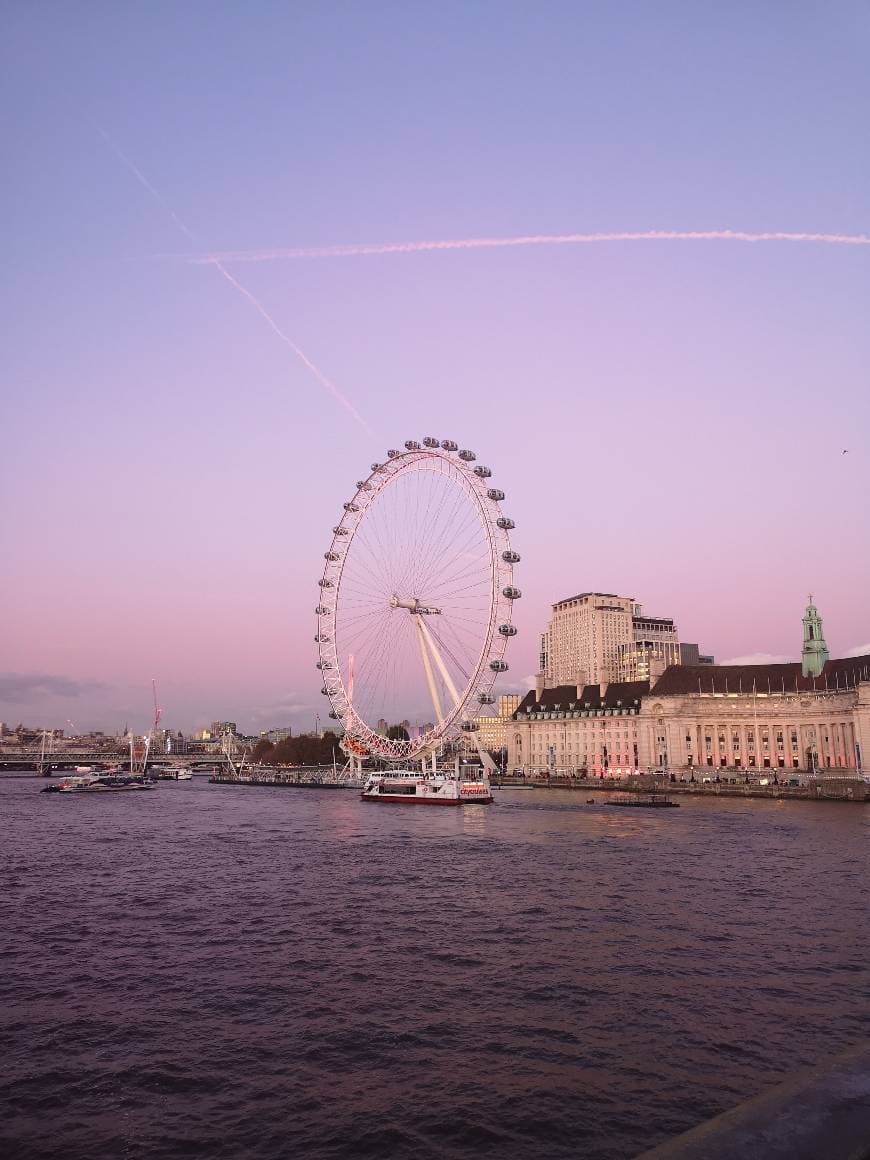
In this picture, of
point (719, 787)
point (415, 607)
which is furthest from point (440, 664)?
point (719, 787)

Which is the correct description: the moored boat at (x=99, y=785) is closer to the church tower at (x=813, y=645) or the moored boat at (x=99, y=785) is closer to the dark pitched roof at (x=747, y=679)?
the dark pitched roof at (x=747, y=679)

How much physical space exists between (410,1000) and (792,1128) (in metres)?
17.8

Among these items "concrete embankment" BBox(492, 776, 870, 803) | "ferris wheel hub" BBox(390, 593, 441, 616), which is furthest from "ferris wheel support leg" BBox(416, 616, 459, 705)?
"concrete embankment" BBox(492, 776, 870, 803)

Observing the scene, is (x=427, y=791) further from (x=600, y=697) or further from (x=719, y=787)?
(x=600, y=697)

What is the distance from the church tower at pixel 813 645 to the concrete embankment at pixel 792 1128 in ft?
547

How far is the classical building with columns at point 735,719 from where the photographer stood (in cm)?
14738

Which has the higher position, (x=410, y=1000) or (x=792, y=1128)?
(x=792, y=1128)

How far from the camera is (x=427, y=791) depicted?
106 metres

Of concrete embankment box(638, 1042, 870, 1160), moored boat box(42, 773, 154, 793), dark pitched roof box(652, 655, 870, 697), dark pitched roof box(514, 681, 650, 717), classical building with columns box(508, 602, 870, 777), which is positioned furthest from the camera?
dark pitched roof box(514, 681, 650, 717)

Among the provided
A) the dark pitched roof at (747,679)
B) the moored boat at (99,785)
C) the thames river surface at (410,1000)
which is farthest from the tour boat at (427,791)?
the dark pitched roof at (747,679)

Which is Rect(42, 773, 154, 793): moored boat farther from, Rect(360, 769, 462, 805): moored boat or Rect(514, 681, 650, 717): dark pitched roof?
Rect(514, 681, 650, 717): dark pitched roof

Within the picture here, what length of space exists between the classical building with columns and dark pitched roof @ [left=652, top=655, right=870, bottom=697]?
0.19m

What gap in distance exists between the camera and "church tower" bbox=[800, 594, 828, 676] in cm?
15938

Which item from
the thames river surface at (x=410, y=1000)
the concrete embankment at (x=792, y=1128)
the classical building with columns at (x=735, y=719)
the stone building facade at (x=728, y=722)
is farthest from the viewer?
the classical building with columns at (x=735, y=719)
